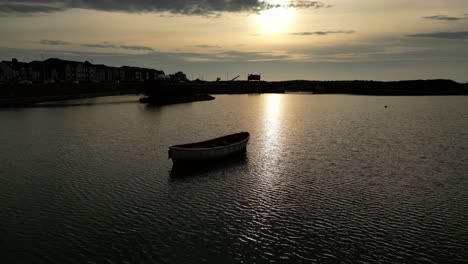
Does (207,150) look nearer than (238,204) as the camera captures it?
No

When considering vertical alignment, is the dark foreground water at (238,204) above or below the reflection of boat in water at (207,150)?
below

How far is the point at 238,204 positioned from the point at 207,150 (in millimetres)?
15894

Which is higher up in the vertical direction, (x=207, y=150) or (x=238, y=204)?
(x=207, y=150)

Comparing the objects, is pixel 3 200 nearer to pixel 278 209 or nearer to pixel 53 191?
pixel 53 191

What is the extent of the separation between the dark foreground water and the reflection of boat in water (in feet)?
7.09

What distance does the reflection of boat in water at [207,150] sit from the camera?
48.6 m

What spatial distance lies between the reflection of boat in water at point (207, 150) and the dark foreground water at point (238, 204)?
2.16 m

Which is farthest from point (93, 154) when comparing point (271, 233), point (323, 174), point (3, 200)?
point (271, 233)

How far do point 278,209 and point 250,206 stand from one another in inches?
97.5

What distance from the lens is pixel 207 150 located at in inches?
1980

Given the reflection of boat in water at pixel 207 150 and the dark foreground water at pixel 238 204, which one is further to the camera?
the reflection of boat in water at pixel 207 150

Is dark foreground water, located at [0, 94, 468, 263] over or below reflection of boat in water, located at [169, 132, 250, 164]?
below

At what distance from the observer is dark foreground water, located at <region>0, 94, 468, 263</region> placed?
1022 inches

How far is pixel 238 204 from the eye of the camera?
35.4 meters
